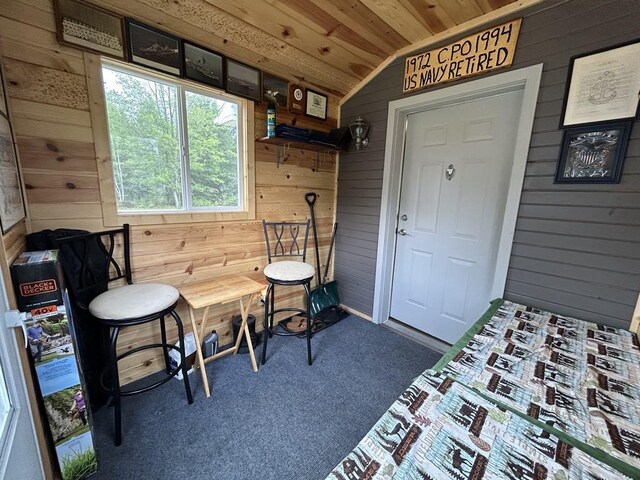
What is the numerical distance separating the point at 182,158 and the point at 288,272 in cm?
Result: 113

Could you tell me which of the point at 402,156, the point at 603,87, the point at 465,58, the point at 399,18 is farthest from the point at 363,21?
the point at 603,87

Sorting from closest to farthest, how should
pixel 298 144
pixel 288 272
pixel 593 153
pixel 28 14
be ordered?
pixel 28 14 → pixel 593 153 → pixel 288 272 → pixel 298 144

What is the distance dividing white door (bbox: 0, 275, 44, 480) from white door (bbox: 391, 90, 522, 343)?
8.45ft

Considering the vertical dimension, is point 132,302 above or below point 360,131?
below

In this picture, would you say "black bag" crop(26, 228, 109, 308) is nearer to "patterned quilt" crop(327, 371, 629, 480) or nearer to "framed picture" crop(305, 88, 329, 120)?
"patterned quilt" crop(327, 371, 629, 480)

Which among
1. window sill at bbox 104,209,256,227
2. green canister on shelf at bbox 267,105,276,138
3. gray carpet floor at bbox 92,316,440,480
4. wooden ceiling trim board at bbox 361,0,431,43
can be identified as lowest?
gray carpet floor at bbox 92,316,440,480

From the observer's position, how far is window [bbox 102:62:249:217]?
1.58 metres

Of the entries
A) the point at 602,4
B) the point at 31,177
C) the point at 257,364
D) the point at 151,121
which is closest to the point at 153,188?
the point at 151,121

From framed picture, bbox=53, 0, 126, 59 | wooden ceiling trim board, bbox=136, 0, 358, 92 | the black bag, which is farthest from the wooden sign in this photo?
the black bag

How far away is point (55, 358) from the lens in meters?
1.05

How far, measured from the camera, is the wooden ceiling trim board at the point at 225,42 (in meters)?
1.46

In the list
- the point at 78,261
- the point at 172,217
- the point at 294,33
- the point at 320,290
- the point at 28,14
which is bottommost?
the point at 320,290

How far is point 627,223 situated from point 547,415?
128 centimetres

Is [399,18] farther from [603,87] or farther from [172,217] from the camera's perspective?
[172,217]
